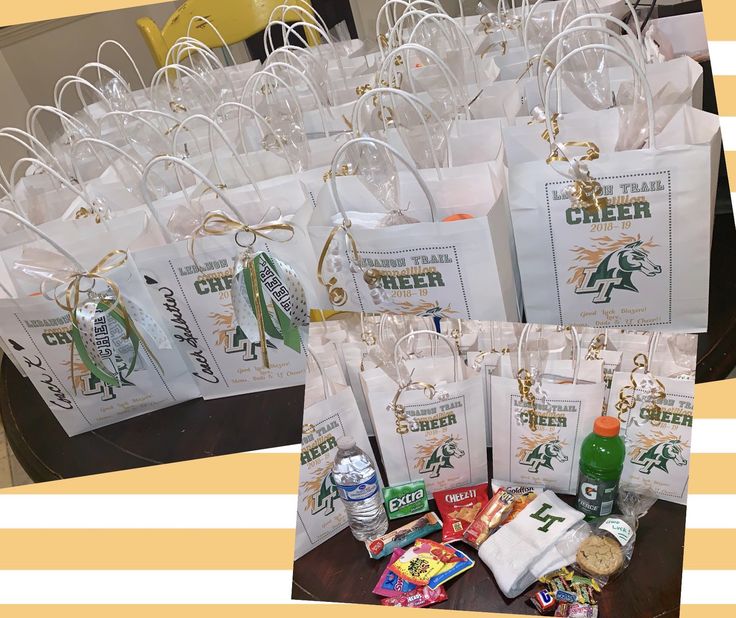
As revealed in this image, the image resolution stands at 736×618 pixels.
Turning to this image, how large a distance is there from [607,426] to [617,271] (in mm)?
340

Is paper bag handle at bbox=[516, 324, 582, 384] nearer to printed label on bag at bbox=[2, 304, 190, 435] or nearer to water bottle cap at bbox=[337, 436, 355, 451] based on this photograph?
water bottle cap at bbox=[337, 436, 355, 451]

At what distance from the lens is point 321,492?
1.22 meters

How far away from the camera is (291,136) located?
5.74 feet

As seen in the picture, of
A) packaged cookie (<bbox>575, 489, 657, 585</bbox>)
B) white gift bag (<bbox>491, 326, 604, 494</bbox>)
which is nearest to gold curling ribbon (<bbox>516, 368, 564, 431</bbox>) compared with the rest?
white gift bag (<bbox>491, 326, 604, 494</bbox>)

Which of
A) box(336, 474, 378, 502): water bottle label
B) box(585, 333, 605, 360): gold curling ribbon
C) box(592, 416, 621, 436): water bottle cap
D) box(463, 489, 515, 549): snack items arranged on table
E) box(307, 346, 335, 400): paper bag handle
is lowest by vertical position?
box(463, 489, 515, 549): snack items arranged on table

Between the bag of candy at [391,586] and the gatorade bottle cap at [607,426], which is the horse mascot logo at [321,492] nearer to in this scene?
the bag of candy at [391,586]

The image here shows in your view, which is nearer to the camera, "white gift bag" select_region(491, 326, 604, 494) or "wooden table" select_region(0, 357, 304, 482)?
"white gift bag" select_region(491, 326, 604, 494)

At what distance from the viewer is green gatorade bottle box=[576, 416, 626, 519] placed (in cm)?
115

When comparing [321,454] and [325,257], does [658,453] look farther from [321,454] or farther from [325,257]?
[325,257]

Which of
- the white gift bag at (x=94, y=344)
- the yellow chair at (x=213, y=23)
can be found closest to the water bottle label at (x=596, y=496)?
the white gift bag at (x=94, y=344)

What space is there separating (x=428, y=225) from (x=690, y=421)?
1.88 feet

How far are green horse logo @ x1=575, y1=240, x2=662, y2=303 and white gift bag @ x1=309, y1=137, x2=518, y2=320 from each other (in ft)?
0.51

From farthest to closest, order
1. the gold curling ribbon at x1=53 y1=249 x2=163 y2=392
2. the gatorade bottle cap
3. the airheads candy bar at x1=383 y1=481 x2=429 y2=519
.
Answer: the gold curling ribbon at x1=53 y1=249 x2=163 y2=392 < the airheads candy bar at x1=383 y1=481 x2=429 y2=519 < the gatorade bottle cap

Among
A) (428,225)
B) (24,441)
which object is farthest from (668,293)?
(24,441)
